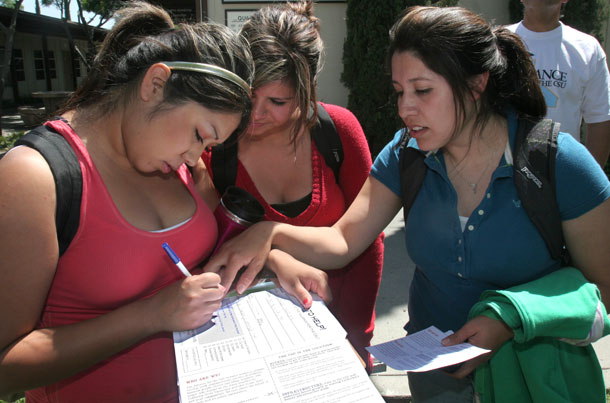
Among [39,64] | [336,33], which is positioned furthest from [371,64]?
[39,64]

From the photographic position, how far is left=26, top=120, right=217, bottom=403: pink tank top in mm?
1258

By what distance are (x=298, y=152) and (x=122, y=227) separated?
0.96m

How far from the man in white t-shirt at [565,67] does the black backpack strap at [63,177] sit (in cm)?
305

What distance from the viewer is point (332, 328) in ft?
4.25

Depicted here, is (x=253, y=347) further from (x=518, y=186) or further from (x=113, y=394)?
(x=518, y=186)

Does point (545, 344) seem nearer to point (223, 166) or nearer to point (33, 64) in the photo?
point (223, 166)

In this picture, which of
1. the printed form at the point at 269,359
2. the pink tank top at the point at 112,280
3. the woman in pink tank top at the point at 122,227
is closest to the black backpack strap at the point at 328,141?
the woman in pink tank top at the point at 122,227

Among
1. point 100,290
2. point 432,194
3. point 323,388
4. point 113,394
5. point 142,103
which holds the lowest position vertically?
point 113,394

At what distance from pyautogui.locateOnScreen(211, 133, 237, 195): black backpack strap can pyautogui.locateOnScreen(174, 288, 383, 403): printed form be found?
2.07 feet

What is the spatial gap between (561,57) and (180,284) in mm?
3124

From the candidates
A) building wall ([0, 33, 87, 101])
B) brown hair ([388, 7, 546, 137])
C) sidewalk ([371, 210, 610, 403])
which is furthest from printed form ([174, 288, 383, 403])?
building wall ([0, 33, 87, 101])

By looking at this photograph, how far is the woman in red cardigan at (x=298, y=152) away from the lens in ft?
6.08

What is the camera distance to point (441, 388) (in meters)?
1.79

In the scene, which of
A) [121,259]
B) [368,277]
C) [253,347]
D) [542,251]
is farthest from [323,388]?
[368,277]
